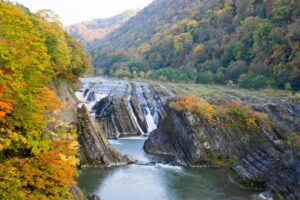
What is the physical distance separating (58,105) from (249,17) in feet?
285

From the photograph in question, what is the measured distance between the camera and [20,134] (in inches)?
677

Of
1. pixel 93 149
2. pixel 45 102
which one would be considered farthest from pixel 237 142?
pixel 45 102

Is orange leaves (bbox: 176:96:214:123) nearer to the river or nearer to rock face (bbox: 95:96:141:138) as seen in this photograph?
the river

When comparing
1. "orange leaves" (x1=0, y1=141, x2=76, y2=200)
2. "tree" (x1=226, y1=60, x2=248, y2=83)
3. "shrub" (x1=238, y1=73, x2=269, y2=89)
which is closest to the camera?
"orange leaves" (x1=0, y1=141, x2=76, y2=200)

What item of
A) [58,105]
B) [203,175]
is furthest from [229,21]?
[58,105]

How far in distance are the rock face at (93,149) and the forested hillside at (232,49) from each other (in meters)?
42.7

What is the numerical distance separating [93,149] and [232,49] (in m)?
70.9

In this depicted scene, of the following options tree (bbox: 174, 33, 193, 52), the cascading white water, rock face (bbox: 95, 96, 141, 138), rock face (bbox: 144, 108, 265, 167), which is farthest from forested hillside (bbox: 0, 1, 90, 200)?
tree (bbox: 174, 33, 193, 52)

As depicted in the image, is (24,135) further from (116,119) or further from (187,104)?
(116,119)

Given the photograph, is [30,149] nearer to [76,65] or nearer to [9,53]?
[9,53]

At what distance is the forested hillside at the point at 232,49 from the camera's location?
2753 inches

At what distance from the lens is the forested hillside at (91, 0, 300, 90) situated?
69.9 meters

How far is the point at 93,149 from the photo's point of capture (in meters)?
32.1

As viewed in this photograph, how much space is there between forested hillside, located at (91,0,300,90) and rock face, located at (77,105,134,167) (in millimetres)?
42732
